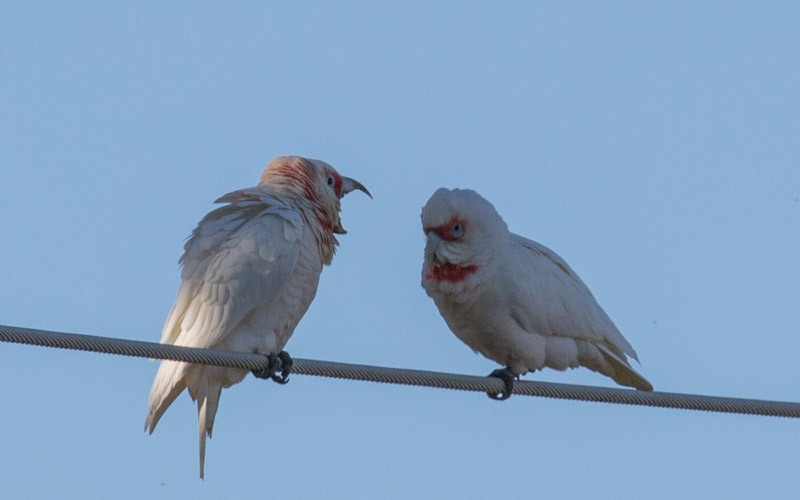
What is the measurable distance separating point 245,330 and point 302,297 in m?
0.34

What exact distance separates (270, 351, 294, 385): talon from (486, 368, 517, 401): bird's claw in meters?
0.95

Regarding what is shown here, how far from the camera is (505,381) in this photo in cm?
577

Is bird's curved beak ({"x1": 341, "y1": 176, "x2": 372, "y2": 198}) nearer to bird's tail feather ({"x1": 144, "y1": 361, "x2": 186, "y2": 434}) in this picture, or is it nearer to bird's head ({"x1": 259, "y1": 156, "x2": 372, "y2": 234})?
bird's head ({"x1": 259, "y1": 156, "x2": 372, "y2": 234})

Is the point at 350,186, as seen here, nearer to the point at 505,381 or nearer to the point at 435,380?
the point at 505,381

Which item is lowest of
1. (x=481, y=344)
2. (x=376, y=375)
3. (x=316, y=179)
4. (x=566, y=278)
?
(x=376, y=375)

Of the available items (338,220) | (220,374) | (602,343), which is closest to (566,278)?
(602,343)

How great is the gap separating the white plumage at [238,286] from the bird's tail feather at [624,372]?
1.57 meters

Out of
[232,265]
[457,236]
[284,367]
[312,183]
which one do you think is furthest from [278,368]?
[312,183]

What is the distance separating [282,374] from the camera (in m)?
5.71

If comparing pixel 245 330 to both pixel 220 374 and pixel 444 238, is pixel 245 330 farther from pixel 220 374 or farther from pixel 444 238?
pixel 444 238

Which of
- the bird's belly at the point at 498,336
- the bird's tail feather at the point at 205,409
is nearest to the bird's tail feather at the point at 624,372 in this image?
the bird's belly at the point at 498,336

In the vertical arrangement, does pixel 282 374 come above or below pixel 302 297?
below

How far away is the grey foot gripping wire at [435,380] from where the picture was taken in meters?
4.20

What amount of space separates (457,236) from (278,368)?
1111 mm
